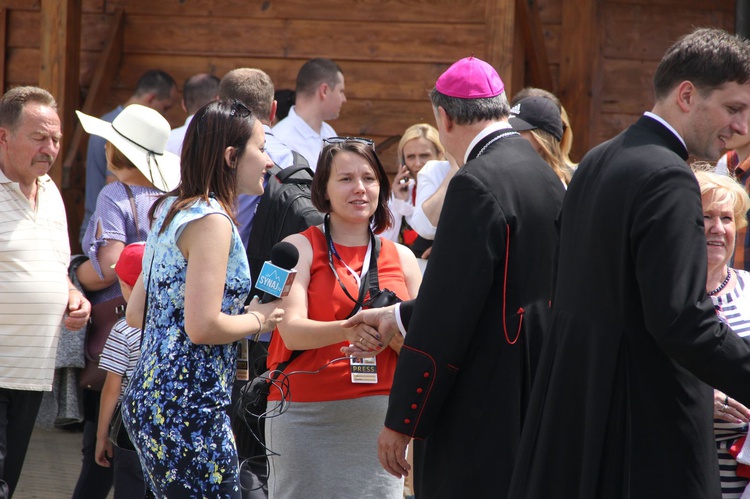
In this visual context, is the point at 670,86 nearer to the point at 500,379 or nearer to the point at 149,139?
the point at 500,379

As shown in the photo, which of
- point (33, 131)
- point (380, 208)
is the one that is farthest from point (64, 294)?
point (380, 208)

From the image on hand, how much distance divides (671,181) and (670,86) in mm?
342

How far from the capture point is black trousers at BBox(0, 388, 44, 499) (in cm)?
404

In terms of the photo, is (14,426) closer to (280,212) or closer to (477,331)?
(280,212)

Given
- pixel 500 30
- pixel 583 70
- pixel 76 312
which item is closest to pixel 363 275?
pixel 76 312

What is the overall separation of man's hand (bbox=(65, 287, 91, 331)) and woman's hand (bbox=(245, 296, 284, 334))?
1.44m

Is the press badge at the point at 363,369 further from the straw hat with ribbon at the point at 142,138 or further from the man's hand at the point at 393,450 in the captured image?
the straw hat with ribbon at the point at 142,138

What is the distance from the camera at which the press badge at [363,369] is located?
3416 millimetres

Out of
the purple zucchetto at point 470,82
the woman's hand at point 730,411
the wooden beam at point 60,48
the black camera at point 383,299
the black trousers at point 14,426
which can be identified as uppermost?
the wooden beam at point 60,48

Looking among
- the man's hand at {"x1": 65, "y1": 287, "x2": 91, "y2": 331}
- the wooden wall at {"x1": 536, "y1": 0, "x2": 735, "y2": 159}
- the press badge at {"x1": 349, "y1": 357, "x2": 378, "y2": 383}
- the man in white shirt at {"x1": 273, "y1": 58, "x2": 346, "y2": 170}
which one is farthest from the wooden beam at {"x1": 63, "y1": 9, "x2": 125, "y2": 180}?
the press badge at {"x1": 349, "y1": 357, "x2": 378, "y2": 383}

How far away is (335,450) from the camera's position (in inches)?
134

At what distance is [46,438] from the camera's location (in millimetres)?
6988

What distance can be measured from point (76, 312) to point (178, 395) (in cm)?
158

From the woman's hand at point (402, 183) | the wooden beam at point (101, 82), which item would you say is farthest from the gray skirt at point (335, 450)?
the wooden beam at point (101, 82)
